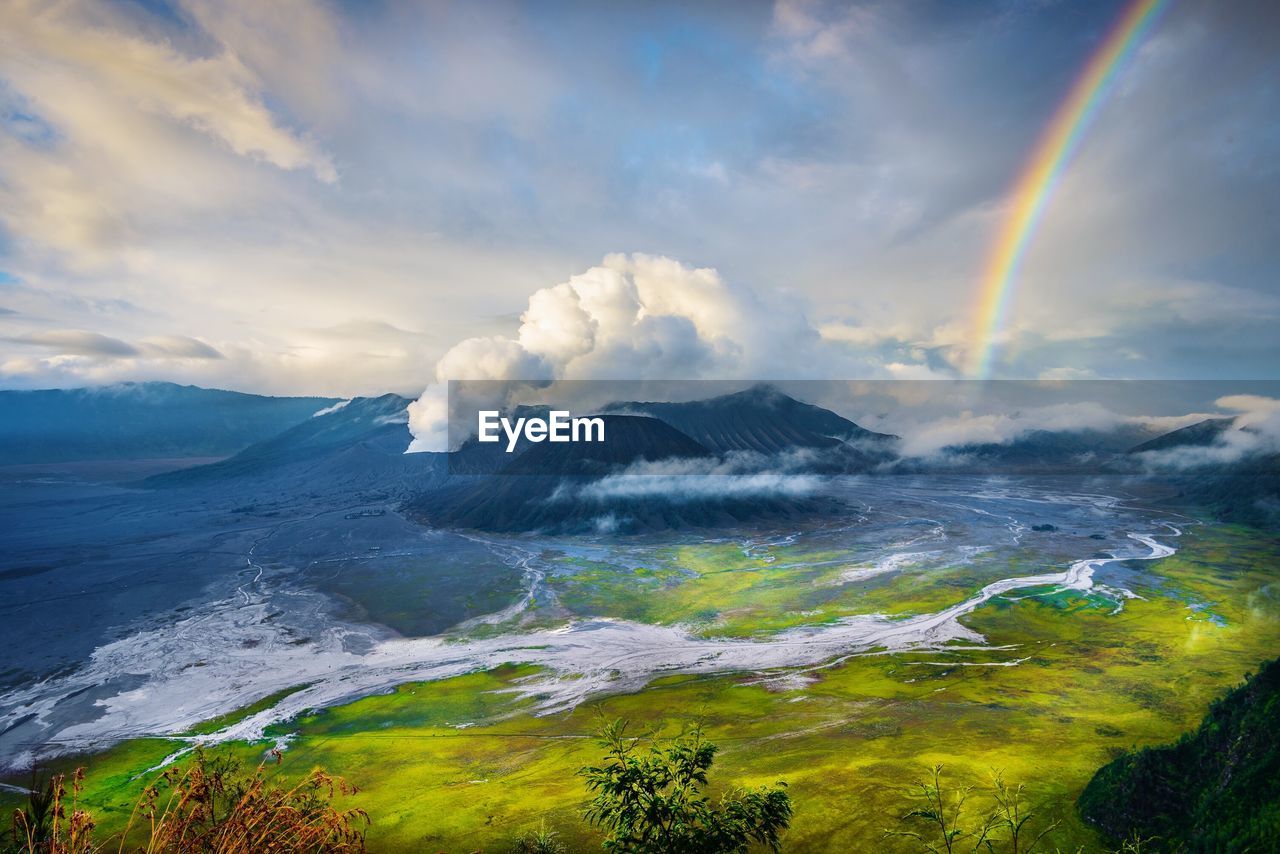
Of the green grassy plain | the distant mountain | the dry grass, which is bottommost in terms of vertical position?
the green grassy plain

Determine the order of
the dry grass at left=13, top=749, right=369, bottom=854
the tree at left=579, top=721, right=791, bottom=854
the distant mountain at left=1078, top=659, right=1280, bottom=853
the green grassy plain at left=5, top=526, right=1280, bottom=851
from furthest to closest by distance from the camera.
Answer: the green grassy plain at left=5, top=526, right=1280, bottom=851 → the distant mountain at left=1078, top=659, right=1280, bottom=853 → the tree at left=579, top=721, right=791, bottom=854 → the dry grass at left=13, top=749, right=369, bottom=854

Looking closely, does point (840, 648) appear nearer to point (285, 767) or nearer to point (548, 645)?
point (548, 645)

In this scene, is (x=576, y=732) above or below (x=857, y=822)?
below

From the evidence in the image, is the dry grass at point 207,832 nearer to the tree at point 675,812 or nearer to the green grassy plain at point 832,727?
the tree at point 675,812

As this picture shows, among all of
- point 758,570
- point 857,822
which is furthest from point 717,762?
point 758,570

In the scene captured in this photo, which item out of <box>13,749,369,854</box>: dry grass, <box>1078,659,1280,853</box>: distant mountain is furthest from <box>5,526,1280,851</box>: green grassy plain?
<box>13,749,369,854</box>: dry grass

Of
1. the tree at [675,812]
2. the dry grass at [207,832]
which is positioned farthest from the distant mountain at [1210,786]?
the dry grass at [207,832]

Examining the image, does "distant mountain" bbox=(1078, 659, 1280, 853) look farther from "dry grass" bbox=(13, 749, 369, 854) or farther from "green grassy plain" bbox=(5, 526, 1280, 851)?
"dry grass" bbox=(13, 749, 369, 854)
